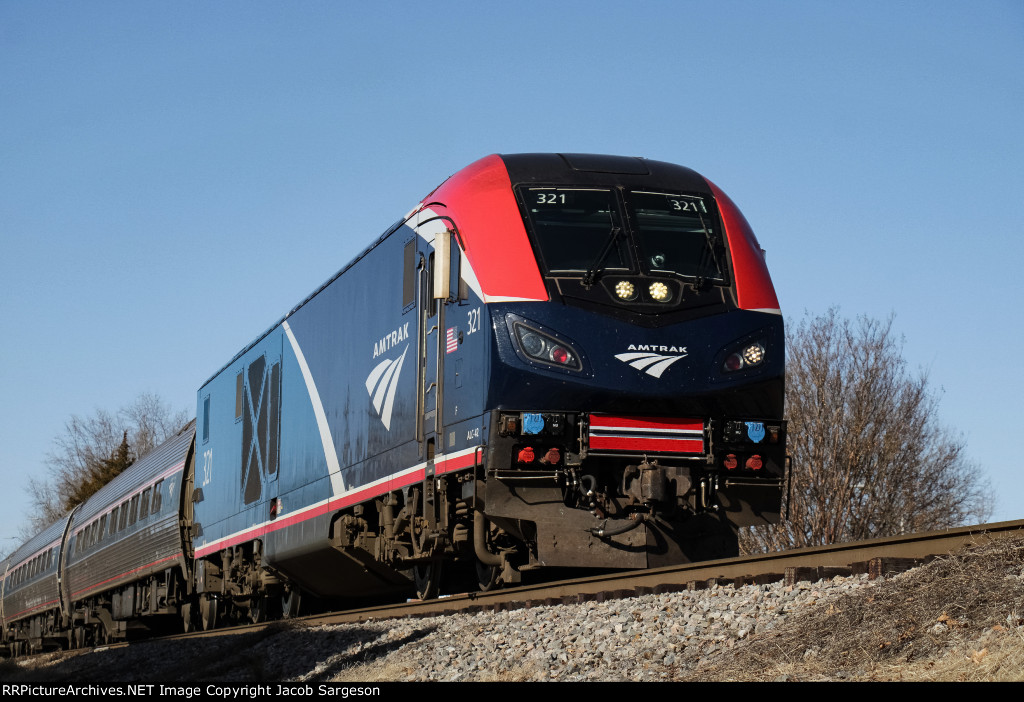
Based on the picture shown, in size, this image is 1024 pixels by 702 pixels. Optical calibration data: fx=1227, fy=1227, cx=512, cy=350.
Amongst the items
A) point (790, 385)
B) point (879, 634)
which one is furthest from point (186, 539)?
point (790, 385)

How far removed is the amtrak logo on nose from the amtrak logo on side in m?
2.59

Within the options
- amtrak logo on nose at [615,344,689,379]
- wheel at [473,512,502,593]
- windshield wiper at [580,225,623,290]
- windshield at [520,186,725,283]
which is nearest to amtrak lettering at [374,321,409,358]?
windshield at [520,186,725,283]

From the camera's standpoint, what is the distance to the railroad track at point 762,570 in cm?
636

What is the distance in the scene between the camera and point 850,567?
21.9 feet

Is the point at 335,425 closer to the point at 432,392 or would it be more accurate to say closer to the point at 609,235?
the point at 432,392

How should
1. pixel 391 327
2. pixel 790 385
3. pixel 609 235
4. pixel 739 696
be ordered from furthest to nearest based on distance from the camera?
pixel 790 385 < pixel 391 327 < pixel 609 235 < pixel 739 696

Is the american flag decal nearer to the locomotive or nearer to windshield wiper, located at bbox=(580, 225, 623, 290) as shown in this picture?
the locomotive

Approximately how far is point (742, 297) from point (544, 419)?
6.19ft

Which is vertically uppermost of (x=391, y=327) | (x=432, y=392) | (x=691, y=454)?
(x=391, y=327)

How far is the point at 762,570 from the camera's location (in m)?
7.53

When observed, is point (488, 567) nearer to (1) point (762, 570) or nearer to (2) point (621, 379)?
(2) point (621, 379)

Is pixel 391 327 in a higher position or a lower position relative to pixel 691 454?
higher

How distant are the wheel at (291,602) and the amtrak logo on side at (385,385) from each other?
184 inches

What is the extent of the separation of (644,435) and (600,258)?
1.42m
